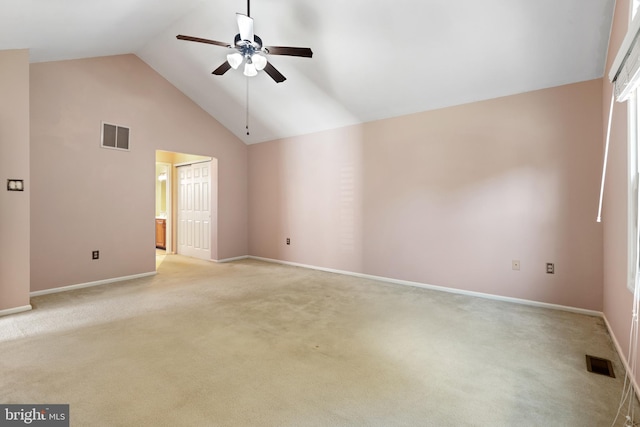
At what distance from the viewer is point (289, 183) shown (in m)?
5.79

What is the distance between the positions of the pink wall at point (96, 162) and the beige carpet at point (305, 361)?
2.66ft

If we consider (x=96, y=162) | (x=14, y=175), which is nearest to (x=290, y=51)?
(x=14, y=175)

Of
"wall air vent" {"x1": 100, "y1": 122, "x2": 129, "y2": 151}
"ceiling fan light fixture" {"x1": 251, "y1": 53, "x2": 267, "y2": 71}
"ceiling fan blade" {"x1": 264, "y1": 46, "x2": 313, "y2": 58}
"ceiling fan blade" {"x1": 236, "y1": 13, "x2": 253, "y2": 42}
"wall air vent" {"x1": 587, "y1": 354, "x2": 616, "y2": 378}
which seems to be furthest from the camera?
"wall air vent" {"x1": 100, "y1": 122, "x2": 129, "y2": 151}

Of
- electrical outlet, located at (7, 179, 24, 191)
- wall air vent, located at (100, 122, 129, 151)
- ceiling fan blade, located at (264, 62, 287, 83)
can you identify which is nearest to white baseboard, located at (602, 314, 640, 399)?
ceiling fan blade, located at (264, 62, 287, 83)

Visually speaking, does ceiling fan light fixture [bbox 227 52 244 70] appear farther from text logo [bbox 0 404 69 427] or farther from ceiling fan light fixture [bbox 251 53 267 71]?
text logo [bbox 0 404 69 427]

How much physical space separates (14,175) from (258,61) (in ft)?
9.09

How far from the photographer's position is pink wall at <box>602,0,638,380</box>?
7.12ft

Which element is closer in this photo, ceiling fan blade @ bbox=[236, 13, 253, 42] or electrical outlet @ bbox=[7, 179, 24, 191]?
ceiling fan blade @ bbox=[236, 13, 253, 42]

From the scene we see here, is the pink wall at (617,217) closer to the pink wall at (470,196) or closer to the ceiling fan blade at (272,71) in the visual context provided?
the pink wall at (470,196)

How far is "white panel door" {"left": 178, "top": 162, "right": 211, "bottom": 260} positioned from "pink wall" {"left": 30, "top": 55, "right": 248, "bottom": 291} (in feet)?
3.31

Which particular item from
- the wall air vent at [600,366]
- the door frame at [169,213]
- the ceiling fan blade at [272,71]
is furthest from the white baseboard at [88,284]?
the wall air vent at [600,366]

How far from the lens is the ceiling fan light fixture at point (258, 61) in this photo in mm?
2966

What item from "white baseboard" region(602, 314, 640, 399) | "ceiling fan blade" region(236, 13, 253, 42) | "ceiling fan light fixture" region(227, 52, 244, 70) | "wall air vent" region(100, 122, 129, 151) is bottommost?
"white baseboard" region(602, 314, 640, 399)

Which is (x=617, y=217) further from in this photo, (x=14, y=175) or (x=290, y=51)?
(x=14, y=175)
